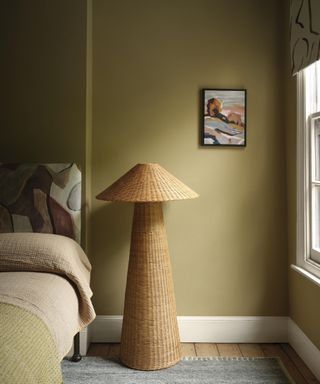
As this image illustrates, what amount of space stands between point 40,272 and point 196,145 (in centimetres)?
136

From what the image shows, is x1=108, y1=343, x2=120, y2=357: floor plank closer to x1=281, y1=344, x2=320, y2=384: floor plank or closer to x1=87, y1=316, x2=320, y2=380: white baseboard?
x1=87, y1=316, x2=320, y2=380: white baseboard

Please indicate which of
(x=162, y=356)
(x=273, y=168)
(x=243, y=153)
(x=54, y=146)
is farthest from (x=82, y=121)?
(x=162, y=356)

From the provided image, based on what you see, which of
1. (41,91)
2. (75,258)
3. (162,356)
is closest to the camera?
(75,258)

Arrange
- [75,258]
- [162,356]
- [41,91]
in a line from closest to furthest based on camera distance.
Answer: [75,258], [162,356], [41,91]

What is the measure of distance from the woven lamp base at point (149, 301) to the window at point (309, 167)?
2.92 ft

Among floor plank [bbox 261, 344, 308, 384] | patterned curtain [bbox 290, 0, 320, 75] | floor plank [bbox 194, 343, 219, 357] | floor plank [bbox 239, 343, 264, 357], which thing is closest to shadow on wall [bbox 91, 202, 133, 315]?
floor plank [bbox 194, 343, 219, 357]

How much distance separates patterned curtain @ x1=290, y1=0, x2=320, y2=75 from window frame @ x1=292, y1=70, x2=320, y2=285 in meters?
0.15

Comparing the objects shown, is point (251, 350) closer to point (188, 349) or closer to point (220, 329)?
point (220, 329)

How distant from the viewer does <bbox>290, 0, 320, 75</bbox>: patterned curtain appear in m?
2.05

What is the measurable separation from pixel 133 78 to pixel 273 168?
3.84 ft

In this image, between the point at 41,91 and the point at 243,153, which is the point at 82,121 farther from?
the point at 243,153

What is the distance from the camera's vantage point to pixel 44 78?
8.50 ft

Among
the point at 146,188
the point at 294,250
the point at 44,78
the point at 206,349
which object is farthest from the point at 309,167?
the point at 44,78

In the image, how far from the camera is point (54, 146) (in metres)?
2.61
